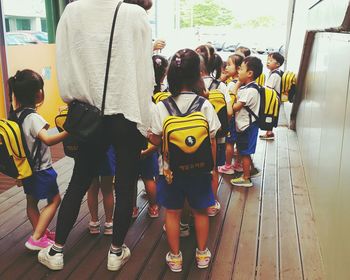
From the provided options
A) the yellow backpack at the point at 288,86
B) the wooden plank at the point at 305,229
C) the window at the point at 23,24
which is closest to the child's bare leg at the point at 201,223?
the wooden plank at the point at 305,229

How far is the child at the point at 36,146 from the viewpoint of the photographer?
2004mm

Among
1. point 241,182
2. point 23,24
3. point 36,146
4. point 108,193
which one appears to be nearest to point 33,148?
point 36,146

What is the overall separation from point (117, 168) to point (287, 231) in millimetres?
1219

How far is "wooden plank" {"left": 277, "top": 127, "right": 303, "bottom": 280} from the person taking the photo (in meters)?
2.04

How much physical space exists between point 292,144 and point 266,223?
90.3 inches

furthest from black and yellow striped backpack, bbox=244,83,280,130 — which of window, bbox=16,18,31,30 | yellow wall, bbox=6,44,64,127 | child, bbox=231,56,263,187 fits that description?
window, bbox=16,18,31,30

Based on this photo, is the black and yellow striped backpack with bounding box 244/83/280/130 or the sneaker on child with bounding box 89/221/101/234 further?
the black and yellow striped backpack with bounding box 244/83/280/130

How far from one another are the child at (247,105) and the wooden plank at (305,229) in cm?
44

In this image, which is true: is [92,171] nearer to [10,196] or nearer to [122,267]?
[122,267]

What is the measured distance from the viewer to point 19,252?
85.6 inches

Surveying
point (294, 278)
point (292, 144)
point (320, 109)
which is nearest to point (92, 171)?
point (294, 278)

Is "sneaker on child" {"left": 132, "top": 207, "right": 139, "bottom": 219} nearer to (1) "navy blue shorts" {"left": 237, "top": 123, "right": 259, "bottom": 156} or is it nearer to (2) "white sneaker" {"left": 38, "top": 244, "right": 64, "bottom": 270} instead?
(2) "white sneaker" {"left": 38, "top": 244, "right": 64, "bottom": 270}

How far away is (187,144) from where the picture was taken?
1.76 metres

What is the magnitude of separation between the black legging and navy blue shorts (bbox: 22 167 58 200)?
8.8 inches
